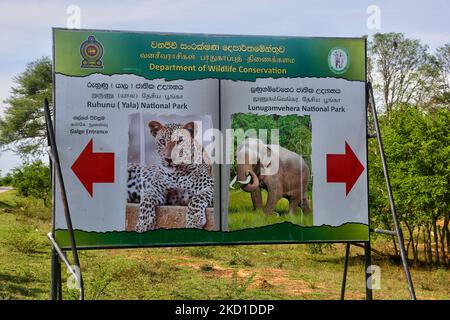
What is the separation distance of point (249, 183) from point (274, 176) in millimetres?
303

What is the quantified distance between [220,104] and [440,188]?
11.4m

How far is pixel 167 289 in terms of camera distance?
35.2 ft

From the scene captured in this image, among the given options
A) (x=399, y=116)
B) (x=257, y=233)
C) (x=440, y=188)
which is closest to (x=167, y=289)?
(x=257, y=233)

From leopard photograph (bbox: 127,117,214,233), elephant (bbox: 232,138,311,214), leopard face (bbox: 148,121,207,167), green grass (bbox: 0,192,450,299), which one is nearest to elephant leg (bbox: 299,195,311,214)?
elephant (bbox: 232,138,311,214)

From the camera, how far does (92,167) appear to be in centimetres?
607

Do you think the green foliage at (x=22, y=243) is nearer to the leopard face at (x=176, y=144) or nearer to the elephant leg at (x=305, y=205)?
the leopard face at (x=176, y=144)

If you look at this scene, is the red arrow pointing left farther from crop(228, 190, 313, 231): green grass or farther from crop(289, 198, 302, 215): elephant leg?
crop(289, 198, 302, 215): elephant leg

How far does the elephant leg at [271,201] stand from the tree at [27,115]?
95.2 ft

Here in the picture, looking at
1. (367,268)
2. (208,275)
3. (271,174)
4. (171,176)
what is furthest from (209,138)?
(208,275)

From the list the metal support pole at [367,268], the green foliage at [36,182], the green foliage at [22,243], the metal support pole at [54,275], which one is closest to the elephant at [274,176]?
the metal support pole at [367,268]

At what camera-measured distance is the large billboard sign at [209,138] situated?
609 centimetres

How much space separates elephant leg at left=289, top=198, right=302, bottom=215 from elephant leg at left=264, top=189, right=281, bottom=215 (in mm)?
143

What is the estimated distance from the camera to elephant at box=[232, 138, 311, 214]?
657cm
